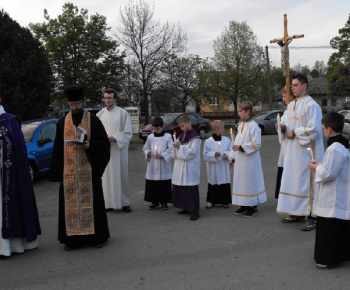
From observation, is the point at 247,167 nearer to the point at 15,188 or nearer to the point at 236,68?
the point at 15,188

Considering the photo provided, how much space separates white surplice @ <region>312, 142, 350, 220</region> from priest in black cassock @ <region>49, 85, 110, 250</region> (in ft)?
9.05

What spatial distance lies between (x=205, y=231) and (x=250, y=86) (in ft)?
102

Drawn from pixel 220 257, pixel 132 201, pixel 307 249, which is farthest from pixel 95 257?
pixel 132 201

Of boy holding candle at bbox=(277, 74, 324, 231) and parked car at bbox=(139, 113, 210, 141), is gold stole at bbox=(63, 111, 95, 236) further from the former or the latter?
parked car at bbox=(139, 113, 210, 141)

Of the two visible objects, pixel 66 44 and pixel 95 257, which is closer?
pixel 95 257

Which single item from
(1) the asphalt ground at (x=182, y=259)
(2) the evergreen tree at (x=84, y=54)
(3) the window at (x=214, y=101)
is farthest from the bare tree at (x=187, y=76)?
(1) the asphalt ground at (x=182, y=259)

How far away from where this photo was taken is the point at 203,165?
Answer: 13492mm

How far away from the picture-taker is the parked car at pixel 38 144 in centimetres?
989

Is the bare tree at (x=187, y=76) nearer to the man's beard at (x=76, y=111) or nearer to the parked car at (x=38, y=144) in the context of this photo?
the parked car at (x=38, y=144)

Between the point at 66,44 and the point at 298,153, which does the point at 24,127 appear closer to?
the point at 298,153

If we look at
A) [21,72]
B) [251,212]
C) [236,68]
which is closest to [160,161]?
[251,212]

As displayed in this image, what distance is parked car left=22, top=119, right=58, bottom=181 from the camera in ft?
32.4

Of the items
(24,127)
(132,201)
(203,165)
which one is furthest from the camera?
(203,165)

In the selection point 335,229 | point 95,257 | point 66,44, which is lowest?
point 95,257
